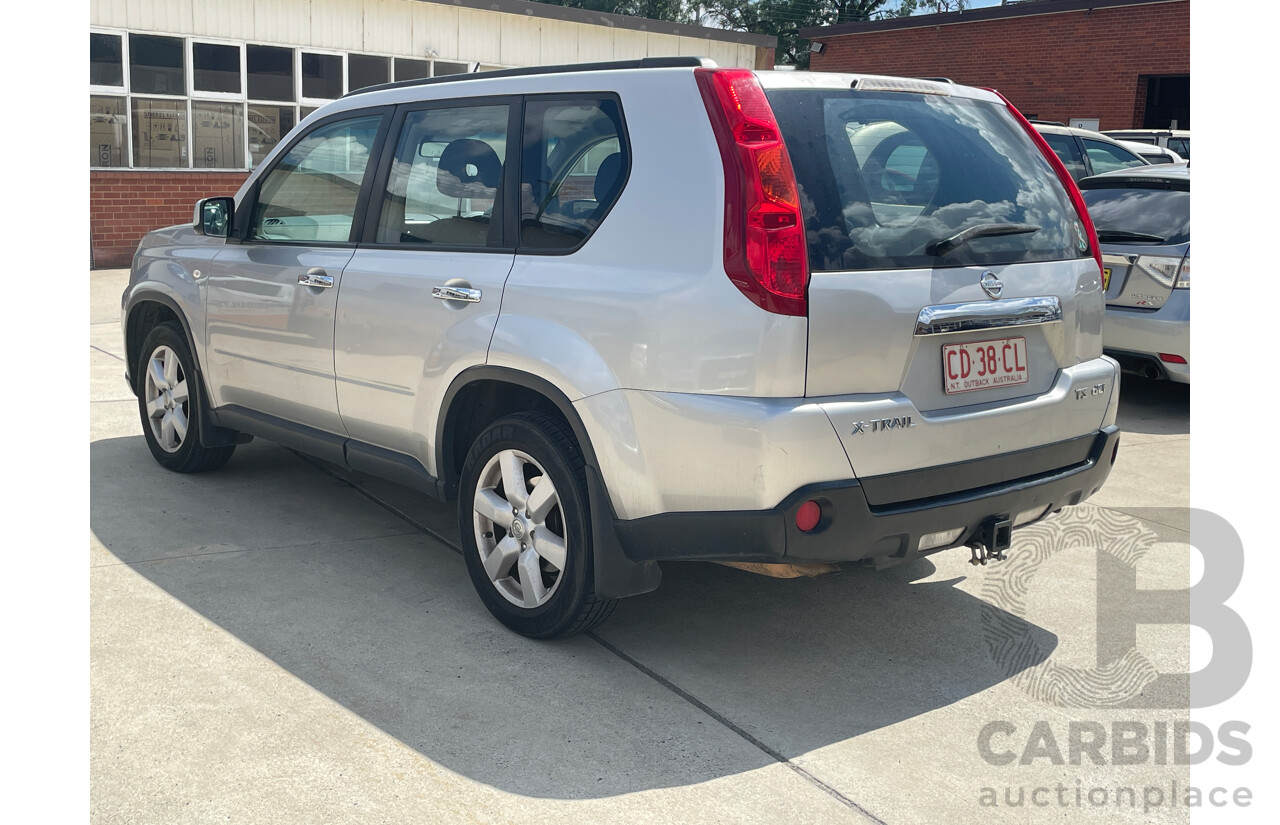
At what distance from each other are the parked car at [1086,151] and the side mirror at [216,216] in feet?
32.0

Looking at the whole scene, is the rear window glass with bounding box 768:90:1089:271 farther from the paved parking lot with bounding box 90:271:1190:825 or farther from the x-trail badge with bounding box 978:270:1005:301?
the paved parking lot with bounding box 90:271:1190:825

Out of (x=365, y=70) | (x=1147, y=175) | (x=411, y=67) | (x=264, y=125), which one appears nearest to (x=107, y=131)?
(x=264, y=125)

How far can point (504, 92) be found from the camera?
13.8 ft

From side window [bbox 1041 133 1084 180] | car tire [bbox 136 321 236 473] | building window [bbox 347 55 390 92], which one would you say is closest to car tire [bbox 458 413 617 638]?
car tire [bbox 136 321 236 473]

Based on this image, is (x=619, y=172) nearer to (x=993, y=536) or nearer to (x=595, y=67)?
(x=595, y=67)

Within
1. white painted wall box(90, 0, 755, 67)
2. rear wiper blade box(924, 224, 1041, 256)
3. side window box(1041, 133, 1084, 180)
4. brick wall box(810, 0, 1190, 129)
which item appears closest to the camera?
rear wiper blade box(924, 224, 1041, 256)

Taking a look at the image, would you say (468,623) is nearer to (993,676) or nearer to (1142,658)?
(993,676)

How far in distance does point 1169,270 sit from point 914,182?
4927 mm

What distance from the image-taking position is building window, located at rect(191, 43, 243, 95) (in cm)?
1654

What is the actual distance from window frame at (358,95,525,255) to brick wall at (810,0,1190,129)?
23112mm

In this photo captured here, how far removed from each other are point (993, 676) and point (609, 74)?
2.36m

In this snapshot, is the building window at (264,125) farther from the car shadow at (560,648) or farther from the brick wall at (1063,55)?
the car shadow at (560,648)

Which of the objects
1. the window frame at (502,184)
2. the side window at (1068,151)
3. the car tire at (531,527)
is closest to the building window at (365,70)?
the side window at (1068,151)

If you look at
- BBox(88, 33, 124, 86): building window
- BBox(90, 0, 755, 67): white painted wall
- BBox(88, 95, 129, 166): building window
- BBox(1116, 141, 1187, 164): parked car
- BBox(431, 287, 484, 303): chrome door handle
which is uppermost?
BBox(90, 0, 755, 67): white painted wall
